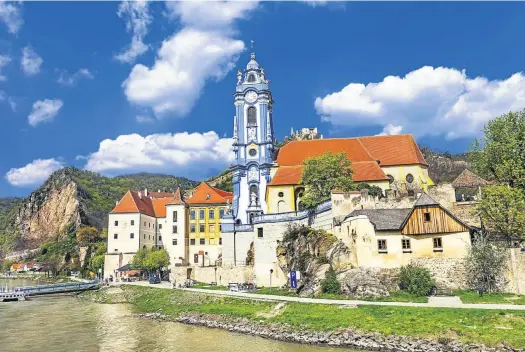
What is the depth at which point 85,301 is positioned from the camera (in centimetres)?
5375

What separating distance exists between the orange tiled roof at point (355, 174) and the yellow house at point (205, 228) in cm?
1494

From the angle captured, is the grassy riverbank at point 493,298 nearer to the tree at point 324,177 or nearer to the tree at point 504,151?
the tree at point 504,151

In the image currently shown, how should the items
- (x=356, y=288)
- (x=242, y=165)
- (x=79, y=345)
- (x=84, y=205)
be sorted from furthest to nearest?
(x=84, y=205)
(x=242, y=165)
(x=356, y=288)
(x=79, y=345)

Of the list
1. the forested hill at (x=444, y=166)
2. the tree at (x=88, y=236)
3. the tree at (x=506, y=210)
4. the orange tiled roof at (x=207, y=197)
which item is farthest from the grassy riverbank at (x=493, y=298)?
the tree at (x=88, y=236)

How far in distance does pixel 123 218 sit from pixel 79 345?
49.1 m

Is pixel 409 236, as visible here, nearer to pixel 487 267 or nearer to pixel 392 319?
pixel 487 267

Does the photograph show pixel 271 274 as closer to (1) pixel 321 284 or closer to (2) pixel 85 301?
(1) pixel 321 284

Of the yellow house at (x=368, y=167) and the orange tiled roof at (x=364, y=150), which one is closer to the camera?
the yellow house at (x=368, y=167)

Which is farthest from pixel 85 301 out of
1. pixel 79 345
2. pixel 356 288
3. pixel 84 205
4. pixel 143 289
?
pixel 84 205

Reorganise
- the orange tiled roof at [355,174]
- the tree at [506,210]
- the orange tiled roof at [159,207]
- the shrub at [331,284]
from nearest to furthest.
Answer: the tree at [506,210] < the shrub at [331,284] < the orange tiled roof at [355,174] < the orange tiled roof at [159,207]

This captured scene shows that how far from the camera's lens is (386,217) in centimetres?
3803

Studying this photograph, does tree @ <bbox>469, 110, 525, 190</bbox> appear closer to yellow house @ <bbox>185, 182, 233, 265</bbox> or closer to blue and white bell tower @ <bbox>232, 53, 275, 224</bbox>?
blue and white bell tower @ <bbox>232, 53, 275, 224</bbox>

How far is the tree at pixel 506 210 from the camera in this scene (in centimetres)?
3359

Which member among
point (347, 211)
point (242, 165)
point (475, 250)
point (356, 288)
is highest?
point (242, 165)
